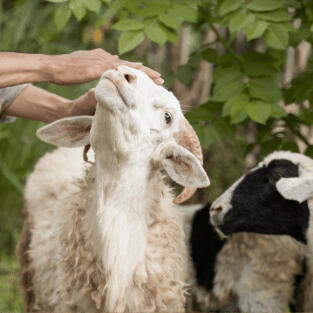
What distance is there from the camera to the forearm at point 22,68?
2080mm

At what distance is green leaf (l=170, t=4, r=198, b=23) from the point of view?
237 centimetres

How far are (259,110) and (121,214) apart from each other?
3.01 ft

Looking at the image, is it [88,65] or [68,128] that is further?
[68,128]

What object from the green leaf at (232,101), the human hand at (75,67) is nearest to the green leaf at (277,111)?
the green leaf at (232,101)

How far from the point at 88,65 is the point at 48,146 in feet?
9.67

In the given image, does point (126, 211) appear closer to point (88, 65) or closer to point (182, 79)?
point (88, 65)

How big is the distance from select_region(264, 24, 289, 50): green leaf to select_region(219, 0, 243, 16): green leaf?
0.19m

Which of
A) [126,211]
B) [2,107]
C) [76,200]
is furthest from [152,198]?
[2,107]

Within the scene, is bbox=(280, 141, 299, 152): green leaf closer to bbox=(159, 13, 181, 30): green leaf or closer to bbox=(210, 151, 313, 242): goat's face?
bbox=(210, 151, 313, 242): goat's face

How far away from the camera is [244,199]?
104 inches

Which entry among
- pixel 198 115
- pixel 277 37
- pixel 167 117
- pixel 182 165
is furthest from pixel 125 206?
pixel 277 37

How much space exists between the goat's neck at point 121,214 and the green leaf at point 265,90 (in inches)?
30.8

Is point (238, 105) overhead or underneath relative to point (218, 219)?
overhead

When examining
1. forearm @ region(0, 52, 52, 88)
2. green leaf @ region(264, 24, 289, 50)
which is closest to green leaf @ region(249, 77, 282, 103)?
green leaf @ region(264, 24, 289, 50)
